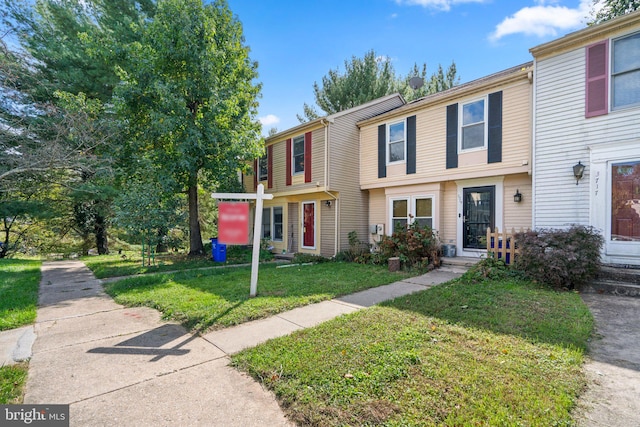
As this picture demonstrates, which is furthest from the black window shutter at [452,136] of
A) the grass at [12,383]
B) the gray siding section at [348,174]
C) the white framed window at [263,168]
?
the grass at [12,383]

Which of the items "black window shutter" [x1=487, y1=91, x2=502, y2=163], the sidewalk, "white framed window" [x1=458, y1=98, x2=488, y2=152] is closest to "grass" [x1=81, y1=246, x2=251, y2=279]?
the sidewalk

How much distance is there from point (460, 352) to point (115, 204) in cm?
992

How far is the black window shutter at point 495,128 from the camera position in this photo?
332 inches

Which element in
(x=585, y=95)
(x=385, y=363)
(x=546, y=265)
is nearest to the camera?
(x=385, y=363)

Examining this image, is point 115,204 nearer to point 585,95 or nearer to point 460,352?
point 460,352

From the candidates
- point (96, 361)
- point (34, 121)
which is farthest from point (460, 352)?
point (34, 121)

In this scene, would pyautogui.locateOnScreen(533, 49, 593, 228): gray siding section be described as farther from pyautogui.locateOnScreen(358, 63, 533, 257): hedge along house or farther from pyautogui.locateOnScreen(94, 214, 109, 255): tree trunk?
pyautogui.locateOnScreen(94, 214, 109, 255): tree trunk

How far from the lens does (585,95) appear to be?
687 centimetres

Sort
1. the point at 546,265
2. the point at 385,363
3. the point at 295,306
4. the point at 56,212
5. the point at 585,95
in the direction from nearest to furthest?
the point at 385,363 < the point at 295,306 < the point at 546,265 < the point at 585,95 < the point at 56,212

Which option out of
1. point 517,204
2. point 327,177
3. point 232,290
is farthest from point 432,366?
point 327,177

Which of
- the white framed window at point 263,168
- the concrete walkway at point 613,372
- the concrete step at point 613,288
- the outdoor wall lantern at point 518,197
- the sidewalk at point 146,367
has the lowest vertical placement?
the sidewalk at point 146,367

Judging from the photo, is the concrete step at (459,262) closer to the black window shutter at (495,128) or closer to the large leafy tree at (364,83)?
the black window shutter at (495,128)

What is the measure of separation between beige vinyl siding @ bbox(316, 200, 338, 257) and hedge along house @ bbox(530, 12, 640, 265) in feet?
20.3

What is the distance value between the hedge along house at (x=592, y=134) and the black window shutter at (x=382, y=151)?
15.2 feet
